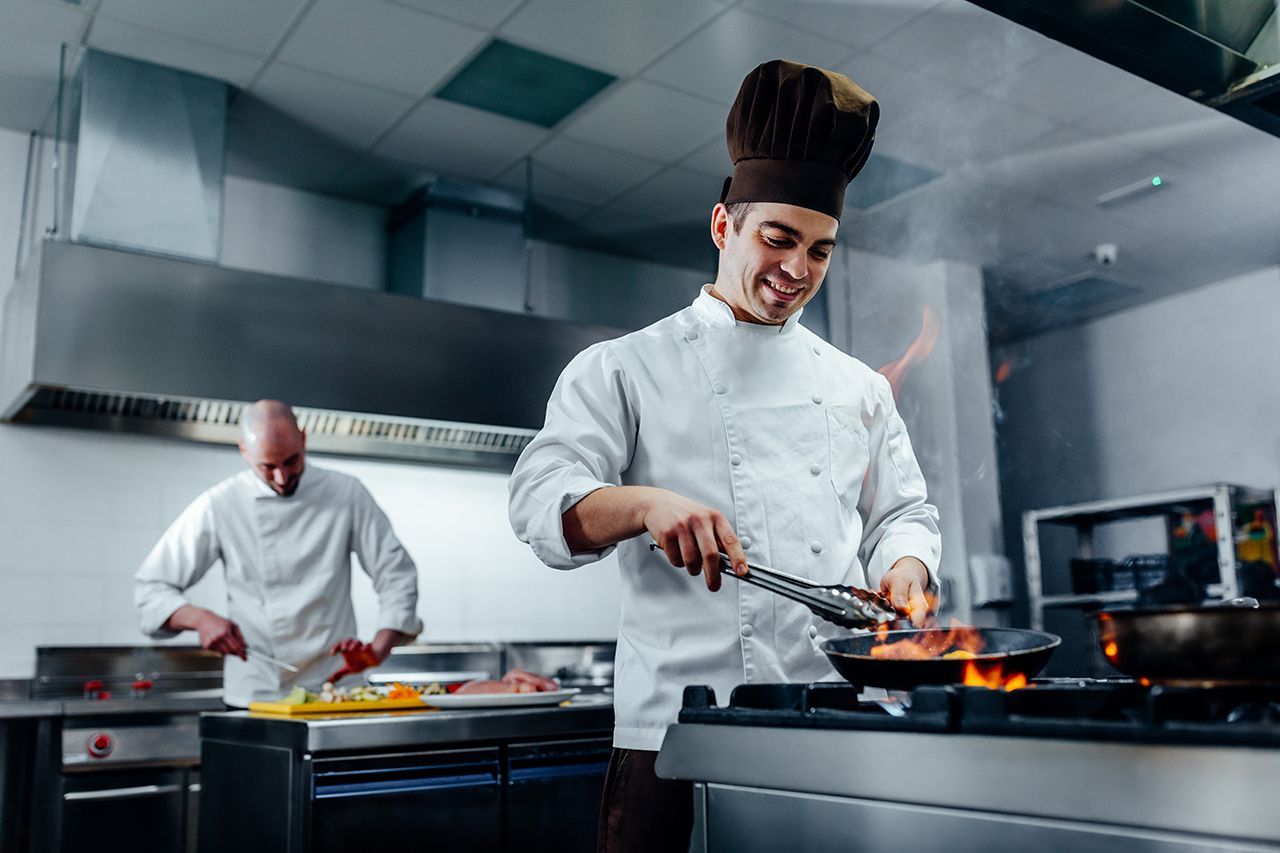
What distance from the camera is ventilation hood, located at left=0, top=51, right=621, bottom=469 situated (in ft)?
11.6

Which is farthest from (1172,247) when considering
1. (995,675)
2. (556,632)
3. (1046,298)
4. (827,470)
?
(995,675)

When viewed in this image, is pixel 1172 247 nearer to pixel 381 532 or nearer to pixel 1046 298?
pixel 1046 298

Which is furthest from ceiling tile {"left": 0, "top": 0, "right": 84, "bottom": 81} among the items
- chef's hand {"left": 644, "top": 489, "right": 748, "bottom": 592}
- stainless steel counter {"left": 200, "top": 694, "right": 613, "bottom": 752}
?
chef's hand {"left": 644, "top": 489, "right": 748, "bottom": 592}

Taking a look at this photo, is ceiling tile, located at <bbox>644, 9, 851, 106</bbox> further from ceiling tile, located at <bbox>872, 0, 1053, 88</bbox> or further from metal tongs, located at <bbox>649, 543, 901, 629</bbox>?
metal tongs, located at <bbox>649, 543, 901, 629</bbox>

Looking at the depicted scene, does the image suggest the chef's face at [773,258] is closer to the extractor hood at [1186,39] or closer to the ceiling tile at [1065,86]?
the extractor hood at [1186,39]

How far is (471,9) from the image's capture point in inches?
139

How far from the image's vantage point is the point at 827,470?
154 cm

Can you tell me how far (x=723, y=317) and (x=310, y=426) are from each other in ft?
9.74

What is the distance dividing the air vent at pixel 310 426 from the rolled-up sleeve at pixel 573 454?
2628mm

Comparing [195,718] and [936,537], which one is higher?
[936,537]

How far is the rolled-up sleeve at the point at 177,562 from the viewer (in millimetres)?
3217

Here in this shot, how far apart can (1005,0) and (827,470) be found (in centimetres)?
78

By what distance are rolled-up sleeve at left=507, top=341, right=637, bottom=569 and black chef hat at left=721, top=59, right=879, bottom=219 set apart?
0.32 meters

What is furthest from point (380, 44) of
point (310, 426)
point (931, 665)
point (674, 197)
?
point (931, 665)
